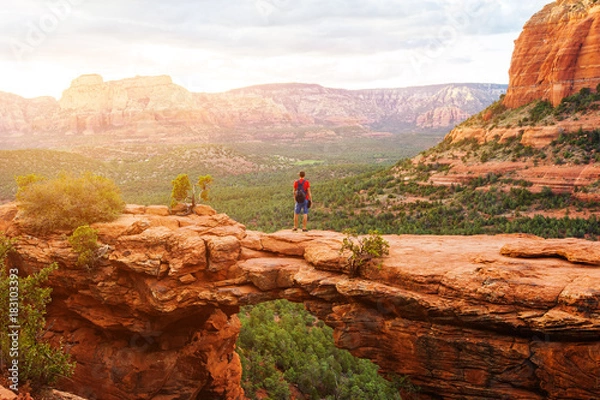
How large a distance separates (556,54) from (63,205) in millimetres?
56936

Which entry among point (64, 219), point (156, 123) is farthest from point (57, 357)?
point (156, 123)

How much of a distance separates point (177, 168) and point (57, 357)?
293ft

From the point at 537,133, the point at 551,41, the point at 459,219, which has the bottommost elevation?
the point at 459,219

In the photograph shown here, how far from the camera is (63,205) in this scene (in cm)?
1623

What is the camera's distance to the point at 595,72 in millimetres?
48969

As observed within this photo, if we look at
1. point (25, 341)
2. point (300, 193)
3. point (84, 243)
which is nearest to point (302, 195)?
point (300, 193)

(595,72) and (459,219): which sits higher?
(595,72)

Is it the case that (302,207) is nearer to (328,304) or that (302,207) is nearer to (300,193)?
(300,193)

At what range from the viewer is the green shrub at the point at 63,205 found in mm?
16047

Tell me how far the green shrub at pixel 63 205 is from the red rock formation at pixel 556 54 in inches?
2093

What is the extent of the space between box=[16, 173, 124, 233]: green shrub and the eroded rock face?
597 millimetres

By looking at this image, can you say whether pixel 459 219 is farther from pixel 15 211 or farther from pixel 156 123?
pixel 156 123

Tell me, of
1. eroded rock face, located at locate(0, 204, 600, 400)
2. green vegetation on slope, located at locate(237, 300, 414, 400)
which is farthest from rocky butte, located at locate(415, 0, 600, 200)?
eroded rock face, located at locate(0, 204, 600, 400)

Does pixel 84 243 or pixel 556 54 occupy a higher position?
pixel 556 54
